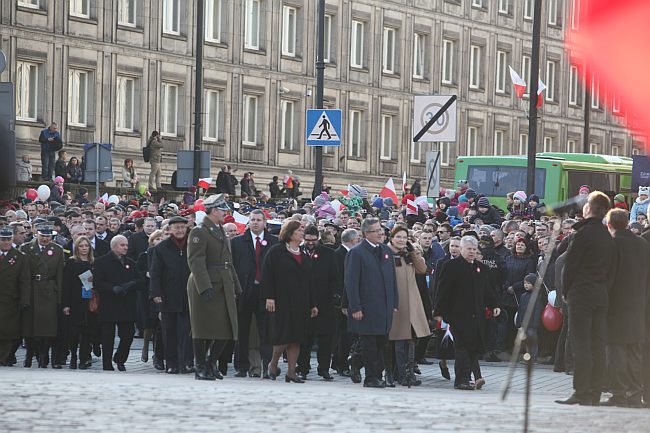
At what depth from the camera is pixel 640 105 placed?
27.0ft

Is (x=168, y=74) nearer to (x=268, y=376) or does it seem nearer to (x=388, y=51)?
(x=388, y=51)

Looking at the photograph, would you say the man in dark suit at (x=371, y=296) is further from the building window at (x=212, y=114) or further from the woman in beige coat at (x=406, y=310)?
the building window at (x=212, y=114)

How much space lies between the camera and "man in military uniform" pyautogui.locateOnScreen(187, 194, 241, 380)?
1764 centimetres

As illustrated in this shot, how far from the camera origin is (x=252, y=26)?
193ft

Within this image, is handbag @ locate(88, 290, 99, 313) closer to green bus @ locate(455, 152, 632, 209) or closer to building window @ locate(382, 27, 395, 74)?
green bus @ locate(455, 152, 632, 209)

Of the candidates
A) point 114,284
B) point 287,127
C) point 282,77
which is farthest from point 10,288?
point 287,127

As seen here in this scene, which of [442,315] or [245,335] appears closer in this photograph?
[442,315]

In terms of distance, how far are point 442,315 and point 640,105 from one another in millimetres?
10021

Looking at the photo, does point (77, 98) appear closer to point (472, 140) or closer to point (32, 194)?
point (32, 194)

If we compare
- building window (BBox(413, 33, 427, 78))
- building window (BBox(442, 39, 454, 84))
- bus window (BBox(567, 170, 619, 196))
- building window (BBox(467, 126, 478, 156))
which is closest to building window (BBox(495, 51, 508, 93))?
building window (BBox(467, 126, 478, 156))

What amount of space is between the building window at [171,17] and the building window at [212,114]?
2.63m

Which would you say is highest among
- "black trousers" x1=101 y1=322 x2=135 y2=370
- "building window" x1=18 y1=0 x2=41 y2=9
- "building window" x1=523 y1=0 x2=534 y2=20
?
"building window" x1=523 y1=0 x2=534 y2=20

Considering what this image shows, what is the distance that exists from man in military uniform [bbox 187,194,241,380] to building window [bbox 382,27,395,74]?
48050 mm

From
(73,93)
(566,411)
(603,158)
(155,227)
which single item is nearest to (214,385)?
(566,411)
